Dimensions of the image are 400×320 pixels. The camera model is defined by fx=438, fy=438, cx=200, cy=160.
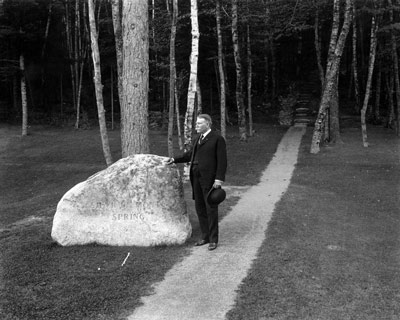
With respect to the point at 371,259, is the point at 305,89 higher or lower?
higher

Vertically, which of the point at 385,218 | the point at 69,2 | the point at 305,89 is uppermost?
the point at 69,2

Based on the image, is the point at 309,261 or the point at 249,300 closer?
the point at 249,300

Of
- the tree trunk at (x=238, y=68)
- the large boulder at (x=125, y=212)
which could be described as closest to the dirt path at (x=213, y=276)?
the large boulder at (x=125, y=212)

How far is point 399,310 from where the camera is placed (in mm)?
5293

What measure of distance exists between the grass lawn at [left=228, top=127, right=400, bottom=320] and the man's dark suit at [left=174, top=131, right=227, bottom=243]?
1.03 m

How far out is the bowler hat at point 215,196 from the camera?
717 cm

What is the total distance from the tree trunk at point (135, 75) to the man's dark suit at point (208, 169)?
2.28 m

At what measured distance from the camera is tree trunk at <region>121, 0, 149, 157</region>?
929 cm

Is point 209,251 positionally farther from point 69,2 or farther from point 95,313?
point 69,2

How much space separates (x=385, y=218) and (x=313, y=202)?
1978mm

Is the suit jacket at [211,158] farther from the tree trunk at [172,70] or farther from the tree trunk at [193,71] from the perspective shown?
the tree trunk at [172,70]

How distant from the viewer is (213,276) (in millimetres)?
6242

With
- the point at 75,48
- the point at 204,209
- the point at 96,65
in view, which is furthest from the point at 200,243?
the point at 75,48

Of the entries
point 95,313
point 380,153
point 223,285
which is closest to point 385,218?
point 223,285
